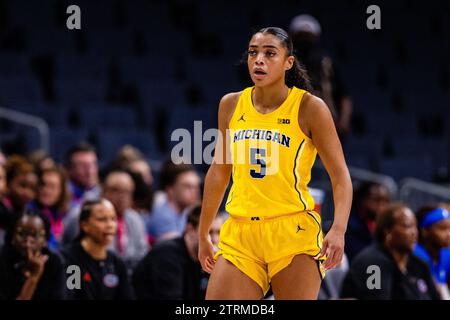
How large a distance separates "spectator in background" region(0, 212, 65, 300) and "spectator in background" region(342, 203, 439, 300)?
1.76m

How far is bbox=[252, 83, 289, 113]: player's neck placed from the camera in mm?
3871

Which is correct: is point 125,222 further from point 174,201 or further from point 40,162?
point 40,162

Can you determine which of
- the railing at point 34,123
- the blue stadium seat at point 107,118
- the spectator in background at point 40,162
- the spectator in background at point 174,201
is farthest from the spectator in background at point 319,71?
the blue stadium seat at point 107,118

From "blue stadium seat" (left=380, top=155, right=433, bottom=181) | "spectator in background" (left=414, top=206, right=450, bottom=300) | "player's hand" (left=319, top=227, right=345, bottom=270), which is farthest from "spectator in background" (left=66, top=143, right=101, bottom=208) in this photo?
"player's hand" (left=319, top=227, right=345, bottom=270)

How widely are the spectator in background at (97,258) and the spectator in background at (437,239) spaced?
215cm

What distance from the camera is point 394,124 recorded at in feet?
34.1

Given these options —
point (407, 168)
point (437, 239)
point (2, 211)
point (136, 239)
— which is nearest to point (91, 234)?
point (2, 211)

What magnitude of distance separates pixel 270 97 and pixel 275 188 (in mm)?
386

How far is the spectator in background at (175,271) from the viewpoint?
564cm

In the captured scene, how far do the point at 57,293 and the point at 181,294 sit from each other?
0.79 m

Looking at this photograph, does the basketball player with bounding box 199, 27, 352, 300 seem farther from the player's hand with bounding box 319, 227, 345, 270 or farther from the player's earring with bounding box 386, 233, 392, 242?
the player's earring with bounding box 386, 233, 392, 242

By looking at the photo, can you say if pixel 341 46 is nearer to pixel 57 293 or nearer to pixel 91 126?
pixel 91 126

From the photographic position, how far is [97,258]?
561 centimetres
